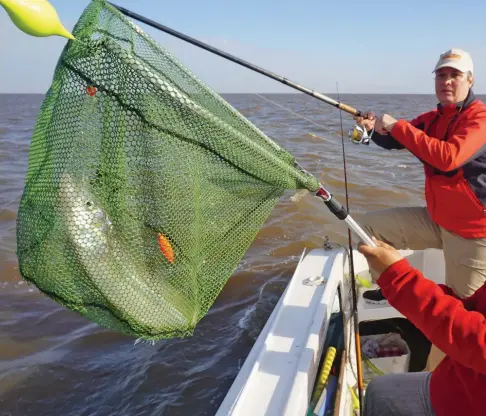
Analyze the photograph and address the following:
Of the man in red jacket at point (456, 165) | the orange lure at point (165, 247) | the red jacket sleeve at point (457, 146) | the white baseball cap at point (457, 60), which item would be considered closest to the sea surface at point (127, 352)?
the man in red jacket at point (456, 165)

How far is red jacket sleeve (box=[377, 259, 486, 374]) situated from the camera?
183cm

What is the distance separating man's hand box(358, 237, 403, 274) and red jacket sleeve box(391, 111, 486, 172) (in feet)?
4.87

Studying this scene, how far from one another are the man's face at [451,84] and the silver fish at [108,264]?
103 inches

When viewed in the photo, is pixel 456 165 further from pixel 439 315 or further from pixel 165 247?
pixel 165 247

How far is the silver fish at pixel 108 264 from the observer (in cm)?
217

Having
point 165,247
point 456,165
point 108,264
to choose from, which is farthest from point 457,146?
point 108,264

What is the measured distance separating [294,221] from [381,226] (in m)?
4.97

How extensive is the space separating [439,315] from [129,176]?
57.8 inches

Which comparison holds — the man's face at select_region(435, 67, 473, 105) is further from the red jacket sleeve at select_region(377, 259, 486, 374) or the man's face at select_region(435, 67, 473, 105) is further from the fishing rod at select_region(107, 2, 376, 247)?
the red jacket sleeve at select_region(377, 259, 486, 374)

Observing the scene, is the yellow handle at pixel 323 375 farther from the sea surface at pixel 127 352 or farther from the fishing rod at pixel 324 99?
the sea surface at pixel 127 352

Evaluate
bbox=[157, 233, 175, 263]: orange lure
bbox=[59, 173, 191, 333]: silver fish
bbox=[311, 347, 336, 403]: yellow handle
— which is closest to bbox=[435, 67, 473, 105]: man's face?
bbox=[311, 347, 336, 403]: yellow handle

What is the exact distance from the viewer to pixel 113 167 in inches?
87.0

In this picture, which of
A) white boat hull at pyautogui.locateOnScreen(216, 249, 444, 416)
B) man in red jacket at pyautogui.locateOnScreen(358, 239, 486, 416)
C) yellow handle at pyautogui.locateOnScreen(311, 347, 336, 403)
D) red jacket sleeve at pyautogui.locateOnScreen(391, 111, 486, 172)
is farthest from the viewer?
red jacket sleeve at pyautogui.locateOnScreen(391, 111, 486, 172)

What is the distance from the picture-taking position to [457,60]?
11.5 feet
